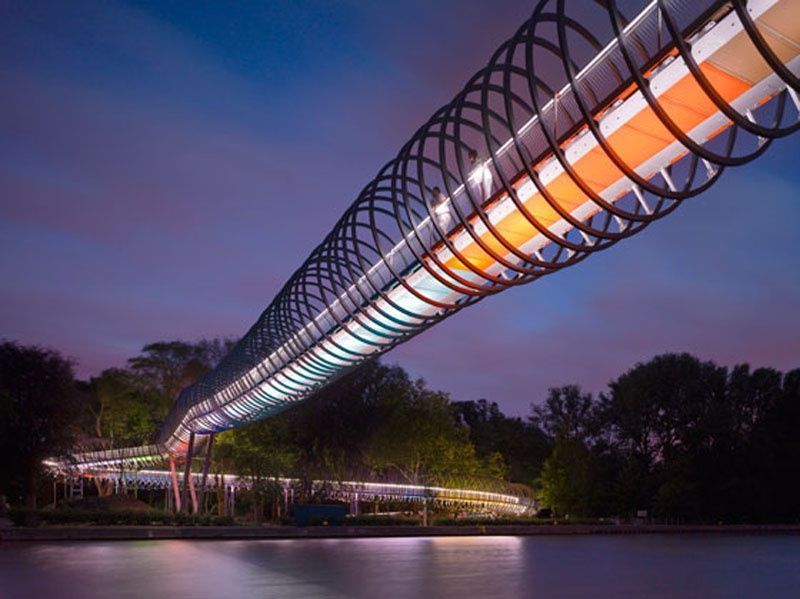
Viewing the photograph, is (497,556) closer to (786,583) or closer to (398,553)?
(398,553)

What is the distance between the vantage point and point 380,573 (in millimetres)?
17828

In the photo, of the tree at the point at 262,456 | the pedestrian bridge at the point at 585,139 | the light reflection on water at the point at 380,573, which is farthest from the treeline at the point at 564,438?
the pedestrian bridge at the point at 585,139

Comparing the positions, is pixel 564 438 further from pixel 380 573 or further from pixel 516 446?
pixel 380 573

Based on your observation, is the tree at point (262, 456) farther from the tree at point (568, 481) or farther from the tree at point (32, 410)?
the tree at point (568, 481)

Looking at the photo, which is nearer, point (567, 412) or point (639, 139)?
point (639, 139)

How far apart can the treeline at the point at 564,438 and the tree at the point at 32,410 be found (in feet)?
3.87

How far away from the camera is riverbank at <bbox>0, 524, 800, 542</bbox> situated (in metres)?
33.0

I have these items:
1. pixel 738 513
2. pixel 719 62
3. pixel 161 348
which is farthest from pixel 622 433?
pixel 719 62

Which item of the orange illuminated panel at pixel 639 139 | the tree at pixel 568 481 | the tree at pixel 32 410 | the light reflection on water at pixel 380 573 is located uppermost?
the orange illuminated panel at pixel 639 139

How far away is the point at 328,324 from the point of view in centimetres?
2319

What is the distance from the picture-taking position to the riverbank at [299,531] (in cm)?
3300

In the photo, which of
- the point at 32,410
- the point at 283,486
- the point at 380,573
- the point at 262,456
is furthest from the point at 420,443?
the point at 380,573

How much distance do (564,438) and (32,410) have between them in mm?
44452

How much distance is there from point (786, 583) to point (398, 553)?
12.1m
